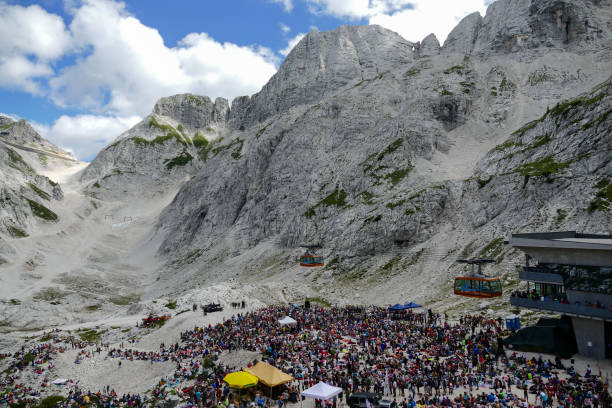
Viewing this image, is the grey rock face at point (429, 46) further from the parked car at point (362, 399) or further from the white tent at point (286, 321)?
the parked car at point (362, 399)

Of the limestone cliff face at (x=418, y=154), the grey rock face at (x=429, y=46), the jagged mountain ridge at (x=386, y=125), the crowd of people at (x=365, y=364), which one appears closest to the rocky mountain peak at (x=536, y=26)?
the jagged mountain ridge at (x=386, y=125)

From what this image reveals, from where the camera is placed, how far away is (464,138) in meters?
116

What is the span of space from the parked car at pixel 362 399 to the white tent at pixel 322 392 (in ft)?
3.27

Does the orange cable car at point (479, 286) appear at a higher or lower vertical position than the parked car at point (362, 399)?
higher

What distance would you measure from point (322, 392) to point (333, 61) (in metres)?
176

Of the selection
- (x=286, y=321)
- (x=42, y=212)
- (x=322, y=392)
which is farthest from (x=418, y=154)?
(x=42, y=212)

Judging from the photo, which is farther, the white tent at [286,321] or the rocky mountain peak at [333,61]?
the rocky mountain peak at [333,61]

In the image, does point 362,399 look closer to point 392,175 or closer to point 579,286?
point 579,286

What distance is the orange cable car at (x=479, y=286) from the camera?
153 feet

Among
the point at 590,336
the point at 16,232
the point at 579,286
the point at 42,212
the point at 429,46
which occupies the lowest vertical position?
the point at 590,336

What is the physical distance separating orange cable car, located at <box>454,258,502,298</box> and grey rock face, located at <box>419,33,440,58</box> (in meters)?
157

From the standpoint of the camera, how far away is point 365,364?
110 ft

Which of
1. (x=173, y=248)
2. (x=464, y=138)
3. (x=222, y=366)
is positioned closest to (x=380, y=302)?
(x=222, y=366)

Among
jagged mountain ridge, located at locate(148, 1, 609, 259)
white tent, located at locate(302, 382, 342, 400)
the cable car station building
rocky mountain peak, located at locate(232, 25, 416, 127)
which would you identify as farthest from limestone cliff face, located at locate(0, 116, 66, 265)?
the cable car station building
